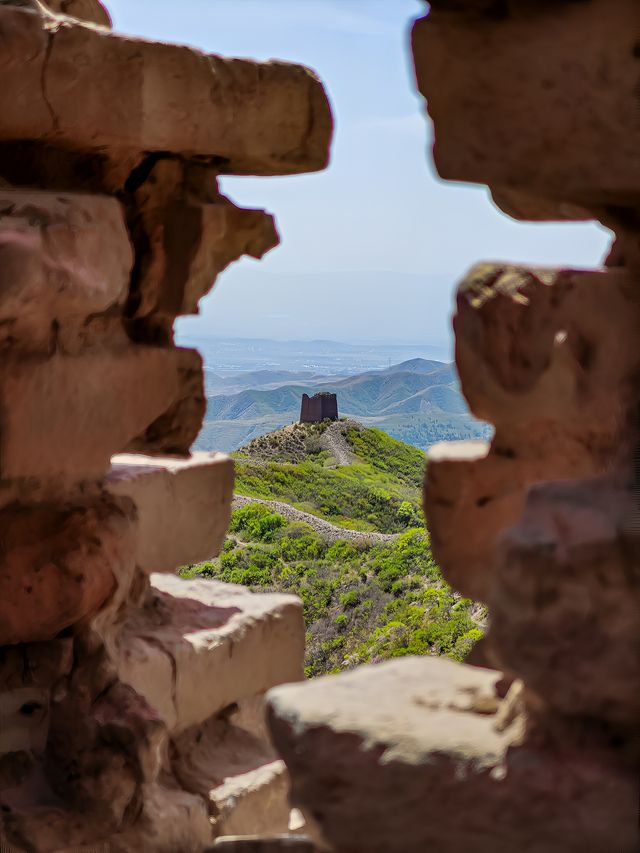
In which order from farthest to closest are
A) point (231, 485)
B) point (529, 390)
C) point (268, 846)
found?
point (231, 485), point (268, 846), point (529, 390)

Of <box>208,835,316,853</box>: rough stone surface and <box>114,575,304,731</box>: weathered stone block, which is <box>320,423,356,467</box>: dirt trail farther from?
<box>208,835,316,853</box>: rough stone surface

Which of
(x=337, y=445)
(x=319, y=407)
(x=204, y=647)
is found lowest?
(x=319, y=407)

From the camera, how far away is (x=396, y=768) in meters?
1.92

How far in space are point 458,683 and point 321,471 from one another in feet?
32.3

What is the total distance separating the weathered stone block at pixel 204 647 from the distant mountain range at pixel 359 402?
4.86 m

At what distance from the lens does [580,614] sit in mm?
1848

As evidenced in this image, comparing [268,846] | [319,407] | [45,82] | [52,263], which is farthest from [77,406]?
[319,407]

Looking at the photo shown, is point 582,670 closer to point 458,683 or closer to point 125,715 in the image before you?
point 458,683

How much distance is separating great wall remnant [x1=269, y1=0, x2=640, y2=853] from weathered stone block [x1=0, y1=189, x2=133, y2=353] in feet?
4.11

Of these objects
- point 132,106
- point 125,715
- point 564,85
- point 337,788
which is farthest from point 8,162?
point 337,788

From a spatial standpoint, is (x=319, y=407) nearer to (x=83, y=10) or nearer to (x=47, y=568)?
(x=83, y=10)

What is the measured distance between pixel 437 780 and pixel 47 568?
185 centimetres

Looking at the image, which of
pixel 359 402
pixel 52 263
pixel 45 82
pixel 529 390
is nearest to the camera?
pixel 529 390

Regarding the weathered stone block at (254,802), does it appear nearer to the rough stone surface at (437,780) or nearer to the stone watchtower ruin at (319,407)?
the rough stone surface at (437,780)
